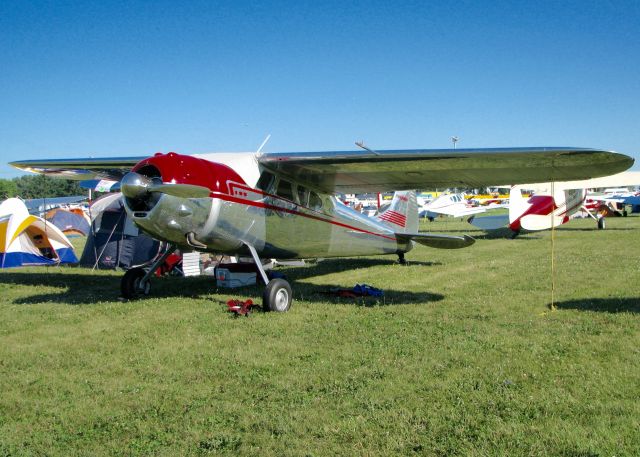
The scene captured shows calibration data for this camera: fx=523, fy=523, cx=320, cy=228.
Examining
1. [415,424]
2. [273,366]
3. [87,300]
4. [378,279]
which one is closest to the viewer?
[415,424]

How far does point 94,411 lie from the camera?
4195 millimetres

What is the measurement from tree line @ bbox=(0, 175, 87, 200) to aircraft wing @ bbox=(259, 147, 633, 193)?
121086 millimetres

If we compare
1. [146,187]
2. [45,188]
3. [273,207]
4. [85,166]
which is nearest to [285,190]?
[273,207]

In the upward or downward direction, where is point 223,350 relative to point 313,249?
downward

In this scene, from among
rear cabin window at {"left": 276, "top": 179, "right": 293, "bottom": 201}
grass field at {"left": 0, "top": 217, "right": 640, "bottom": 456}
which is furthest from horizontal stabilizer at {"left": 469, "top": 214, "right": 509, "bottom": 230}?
rear cabin window at {"left": 276, "top": 179, "right": 293, "bottom": 201}

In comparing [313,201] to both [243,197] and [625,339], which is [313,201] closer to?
[243,197]

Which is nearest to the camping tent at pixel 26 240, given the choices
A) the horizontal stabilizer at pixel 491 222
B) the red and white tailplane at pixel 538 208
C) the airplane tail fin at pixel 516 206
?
the airplane tail fin at pixel 516 206

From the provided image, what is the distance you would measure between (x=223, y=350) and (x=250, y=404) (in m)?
1.74

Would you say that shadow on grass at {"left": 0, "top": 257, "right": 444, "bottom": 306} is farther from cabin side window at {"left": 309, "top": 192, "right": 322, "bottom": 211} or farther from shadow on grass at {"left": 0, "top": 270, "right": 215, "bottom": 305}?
cabin side window at {"left": 309, "top": 192, "right": 322, "bottom": 211}

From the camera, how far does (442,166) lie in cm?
896

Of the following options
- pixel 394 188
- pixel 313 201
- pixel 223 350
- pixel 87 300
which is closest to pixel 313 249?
pixel 313 201

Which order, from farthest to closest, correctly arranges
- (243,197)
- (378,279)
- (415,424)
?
(378,279) → (243,197) → (415,424)

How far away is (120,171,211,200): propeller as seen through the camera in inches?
292

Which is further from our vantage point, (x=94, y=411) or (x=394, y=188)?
(x=394, y=188)
